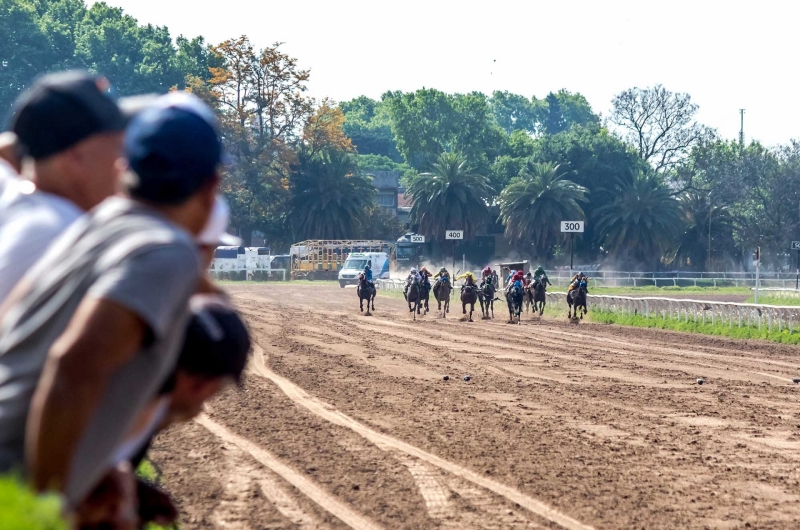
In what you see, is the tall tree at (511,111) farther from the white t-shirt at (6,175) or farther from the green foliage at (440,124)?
the white t-shirt at (6,175)

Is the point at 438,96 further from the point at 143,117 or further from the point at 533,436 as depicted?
the point at 143,117

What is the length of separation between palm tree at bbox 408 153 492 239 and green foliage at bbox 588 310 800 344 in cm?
4100

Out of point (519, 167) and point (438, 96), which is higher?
point (438, 96)

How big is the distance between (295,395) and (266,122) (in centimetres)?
6715

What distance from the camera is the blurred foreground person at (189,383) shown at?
9.19 feet

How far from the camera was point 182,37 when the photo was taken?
101m

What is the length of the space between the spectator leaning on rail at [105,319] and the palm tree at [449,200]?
7444cm

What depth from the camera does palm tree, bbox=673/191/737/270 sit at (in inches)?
2945

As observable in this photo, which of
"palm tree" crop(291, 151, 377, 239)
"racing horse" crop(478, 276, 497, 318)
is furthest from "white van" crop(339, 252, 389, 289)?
"racing horse" crop(478, 276, 497, 318)

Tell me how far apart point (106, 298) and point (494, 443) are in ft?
29.9

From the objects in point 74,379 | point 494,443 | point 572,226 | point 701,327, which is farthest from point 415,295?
point 74,379

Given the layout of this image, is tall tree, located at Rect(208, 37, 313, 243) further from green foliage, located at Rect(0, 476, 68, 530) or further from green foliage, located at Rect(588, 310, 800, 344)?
green foliage, located at Rect(0, 476, 68, 530)

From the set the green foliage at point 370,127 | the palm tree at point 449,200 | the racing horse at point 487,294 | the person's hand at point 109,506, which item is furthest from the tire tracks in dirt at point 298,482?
the green foliage at point 370,127

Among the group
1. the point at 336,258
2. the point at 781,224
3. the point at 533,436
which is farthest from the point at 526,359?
the point at 781,224
